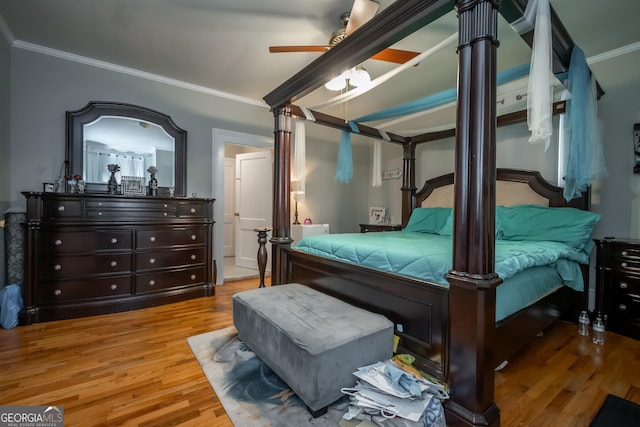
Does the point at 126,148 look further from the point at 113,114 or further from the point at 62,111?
the point at 62,111

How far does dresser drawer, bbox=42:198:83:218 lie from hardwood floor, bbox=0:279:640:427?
3.30 feet

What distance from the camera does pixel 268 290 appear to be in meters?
2.23

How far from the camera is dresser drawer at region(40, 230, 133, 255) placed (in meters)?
2.63

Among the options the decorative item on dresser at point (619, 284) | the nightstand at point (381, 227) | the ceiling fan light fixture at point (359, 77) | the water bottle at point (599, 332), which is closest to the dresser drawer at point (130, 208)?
the ceiling fan light fixture at point (359, 77)

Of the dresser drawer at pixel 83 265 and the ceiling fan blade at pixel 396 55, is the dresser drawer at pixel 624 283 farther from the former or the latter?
the dresser drawer at pixel 83 265

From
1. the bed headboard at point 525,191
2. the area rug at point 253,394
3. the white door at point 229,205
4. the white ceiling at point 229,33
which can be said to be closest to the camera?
the area rug at point 253,394

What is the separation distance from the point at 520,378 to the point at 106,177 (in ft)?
13.8

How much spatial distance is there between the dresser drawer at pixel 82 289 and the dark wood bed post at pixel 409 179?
3.71m

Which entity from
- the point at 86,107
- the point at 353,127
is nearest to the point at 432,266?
the point at 353,127

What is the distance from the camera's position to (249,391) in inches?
64.5

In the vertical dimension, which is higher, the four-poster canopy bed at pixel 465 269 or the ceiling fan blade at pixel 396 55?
the ceiling fan blade at pixel 396 55

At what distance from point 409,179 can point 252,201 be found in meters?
2.60

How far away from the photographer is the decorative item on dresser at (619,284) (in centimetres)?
233

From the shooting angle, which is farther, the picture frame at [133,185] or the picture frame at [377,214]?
the picture frame at [377,214]
